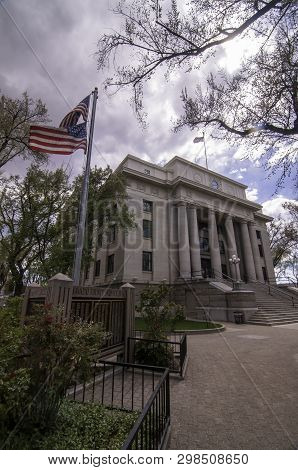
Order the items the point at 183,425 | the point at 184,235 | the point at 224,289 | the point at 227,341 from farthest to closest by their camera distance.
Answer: the point at 184,235, the point at 224,289, the point at 227,341, the point at 183,425

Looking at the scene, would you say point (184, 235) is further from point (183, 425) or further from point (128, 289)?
point (183, 425)

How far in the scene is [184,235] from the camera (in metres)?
28.3

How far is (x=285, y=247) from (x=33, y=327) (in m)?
49.5

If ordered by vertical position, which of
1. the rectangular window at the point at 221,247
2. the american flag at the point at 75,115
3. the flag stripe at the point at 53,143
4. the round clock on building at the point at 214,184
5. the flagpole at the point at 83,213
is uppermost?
the round clock on building at the point at 214,184

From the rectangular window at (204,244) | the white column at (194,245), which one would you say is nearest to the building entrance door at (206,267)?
the rectangular window at (204,244)

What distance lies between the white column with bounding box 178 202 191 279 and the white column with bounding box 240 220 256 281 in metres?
11.5

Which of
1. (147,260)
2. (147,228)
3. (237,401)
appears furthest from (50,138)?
(147,228)

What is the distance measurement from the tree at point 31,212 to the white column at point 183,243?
13599 mm

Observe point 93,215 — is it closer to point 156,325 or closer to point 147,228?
point 147,228

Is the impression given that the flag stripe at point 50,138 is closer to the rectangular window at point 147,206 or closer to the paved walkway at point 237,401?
the paved walkway at point 237,401

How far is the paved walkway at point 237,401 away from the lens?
3.62 m

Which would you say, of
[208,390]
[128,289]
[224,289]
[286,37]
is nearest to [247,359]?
[208,390]

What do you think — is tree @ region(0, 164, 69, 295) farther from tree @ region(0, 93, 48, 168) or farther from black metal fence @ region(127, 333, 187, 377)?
black metal fence @ region(127, 333, 187, 377)

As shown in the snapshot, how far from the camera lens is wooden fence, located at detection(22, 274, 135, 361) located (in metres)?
5.61
